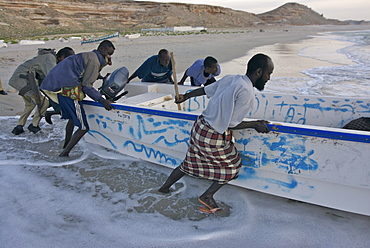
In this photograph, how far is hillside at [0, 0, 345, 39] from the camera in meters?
36.8

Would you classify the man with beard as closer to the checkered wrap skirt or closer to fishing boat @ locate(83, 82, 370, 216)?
the checkered wrap skirt

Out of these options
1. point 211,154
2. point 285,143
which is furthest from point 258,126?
point 211,154

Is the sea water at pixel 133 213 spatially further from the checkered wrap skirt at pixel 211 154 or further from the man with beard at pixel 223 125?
the checkered wrap skirt at pixel 211 154

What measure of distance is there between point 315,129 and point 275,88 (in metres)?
4.90

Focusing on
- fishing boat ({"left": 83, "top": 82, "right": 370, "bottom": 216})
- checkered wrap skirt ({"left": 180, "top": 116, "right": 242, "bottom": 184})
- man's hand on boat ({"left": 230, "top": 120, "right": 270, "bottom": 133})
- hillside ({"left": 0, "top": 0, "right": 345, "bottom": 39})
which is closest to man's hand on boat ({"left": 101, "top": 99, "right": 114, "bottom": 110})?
fishing boat ({"left": 83, "top": 82, "right": 370, "bottom": 216})

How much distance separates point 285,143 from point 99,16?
185ft

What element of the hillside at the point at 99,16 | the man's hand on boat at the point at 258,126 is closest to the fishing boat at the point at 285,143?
the man's hand on boat at the point at 258,126

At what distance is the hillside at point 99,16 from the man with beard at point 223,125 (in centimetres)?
2824

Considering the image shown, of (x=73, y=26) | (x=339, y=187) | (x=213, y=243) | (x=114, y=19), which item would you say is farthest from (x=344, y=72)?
(x=114, y=19)

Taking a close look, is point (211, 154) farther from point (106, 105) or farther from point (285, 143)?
point (106, 105)

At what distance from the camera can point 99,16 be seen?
53.0 m

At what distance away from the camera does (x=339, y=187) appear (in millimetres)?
2318

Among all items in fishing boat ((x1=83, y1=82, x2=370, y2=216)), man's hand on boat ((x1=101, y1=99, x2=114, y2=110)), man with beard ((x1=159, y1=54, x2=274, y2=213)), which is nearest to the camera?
man with beard ((x1=159, y1=54, x2=274, y2=213))

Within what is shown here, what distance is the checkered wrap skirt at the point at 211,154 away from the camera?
225 cm
